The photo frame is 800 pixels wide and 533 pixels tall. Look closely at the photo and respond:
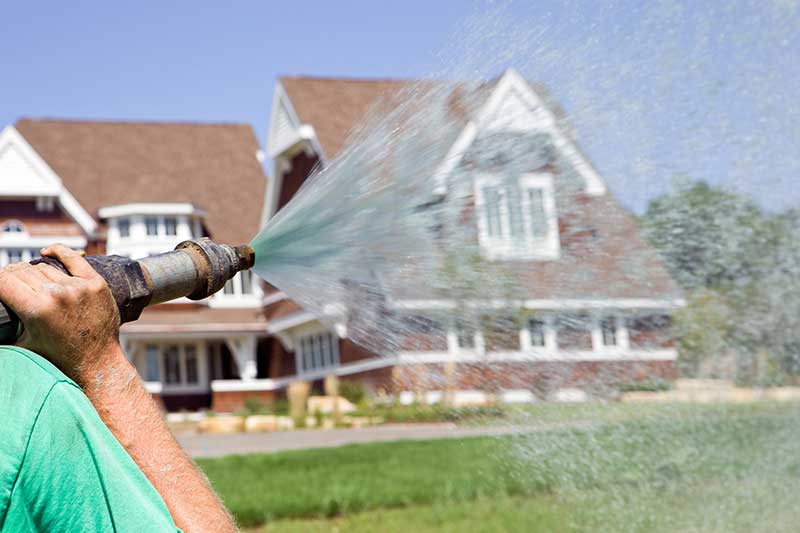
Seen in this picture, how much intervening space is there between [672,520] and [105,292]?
250 centimetres

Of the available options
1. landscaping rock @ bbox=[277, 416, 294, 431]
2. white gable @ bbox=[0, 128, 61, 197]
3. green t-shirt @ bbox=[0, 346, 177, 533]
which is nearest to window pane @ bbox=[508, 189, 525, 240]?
green t-shirt @ bbox=[0, 346, 177, 533]

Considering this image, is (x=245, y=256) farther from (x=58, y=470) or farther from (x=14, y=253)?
(x=14, y=253)

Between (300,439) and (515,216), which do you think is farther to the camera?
(300,439)

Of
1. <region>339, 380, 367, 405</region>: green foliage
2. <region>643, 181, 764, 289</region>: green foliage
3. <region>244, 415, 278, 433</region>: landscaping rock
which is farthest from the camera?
<region>339, 380, 367, 405</region>: green foliage

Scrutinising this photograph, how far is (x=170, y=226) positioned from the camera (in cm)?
3659

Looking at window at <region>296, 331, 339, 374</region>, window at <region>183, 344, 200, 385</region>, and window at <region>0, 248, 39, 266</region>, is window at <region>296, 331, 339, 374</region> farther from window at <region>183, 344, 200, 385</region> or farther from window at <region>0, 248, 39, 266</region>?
window at <region>0, 248, 39, 266</region>

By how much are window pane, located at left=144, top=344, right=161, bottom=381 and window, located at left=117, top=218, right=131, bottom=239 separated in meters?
4.01

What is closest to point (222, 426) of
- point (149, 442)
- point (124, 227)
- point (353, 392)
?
point (353, 392)

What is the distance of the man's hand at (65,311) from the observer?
170 cm

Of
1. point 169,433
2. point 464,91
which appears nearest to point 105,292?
point 169,433

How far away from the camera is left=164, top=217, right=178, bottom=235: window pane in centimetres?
3644

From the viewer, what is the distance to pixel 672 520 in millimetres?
3678

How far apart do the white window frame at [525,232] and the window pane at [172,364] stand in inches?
1376

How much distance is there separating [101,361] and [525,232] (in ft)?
5.73
